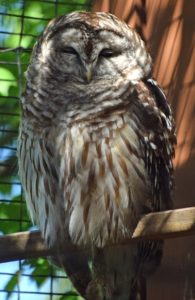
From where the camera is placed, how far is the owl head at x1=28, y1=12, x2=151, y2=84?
333 cm

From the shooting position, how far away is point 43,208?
3.29m

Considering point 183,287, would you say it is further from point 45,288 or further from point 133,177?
point 45,288

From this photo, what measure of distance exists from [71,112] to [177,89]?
48 cm

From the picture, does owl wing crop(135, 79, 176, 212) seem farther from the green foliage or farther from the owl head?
the green foliage

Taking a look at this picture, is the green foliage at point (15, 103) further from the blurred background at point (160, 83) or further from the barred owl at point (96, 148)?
the barred owl at point (96, 148)

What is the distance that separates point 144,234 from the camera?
2.83 m

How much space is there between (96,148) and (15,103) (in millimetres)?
1299

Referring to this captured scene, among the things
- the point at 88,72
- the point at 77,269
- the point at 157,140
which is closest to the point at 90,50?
the point at 88,72

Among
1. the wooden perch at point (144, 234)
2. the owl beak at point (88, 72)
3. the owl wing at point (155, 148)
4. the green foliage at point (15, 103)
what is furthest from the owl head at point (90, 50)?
the green foliage at point (15, 103)

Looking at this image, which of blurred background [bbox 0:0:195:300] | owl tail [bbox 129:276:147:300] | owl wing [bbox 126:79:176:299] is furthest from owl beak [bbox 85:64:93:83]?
owl tail [bbox 129:276:147:300]

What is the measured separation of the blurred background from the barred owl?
12cm

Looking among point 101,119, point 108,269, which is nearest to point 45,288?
point 108,269

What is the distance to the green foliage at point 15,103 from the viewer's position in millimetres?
4176

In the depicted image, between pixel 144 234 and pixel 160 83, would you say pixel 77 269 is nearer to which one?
pixel 144 234
